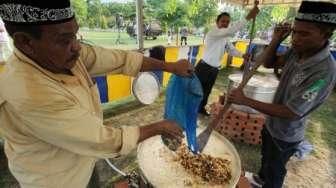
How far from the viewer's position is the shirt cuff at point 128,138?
93 cm

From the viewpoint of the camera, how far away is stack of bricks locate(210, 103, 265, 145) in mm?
3535

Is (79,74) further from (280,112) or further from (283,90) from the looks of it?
(283,90)

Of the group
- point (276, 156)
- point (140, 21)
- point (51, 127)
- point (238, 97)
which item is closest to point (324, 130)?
point (276, 156)

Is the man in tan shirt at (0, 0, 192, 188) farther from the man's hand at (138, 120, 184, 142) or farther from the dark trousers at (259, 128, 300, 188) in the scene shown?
the dark trousers at (259, 128, 300, 188)

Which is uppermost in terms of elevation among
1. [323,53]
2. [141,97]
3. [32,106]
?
[323,53]

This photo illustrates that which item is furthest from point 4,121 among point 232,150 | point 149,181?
point 232,150

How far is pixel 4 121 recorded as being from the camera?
0.91m

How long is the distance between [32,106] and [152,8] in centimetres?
1720

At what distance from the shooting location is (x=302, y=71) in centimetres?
158

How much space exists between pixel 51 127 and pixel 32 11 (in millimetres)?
395

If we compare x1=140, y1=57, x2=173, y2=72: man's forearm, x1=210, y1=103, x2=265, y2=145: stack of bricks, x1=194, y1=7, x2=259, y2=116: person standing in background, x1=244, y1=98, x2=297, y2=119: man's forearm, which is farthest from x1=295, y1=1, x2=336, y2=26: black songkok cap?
x1=194, y1=7, x2=259, y2=116: person standing in background

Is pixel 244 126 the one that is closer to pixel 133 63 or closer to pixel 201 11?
pixel 133 63

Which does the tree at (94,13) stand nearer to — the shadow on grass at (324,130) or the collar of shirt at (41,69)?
the shadow on grass at (324,130)

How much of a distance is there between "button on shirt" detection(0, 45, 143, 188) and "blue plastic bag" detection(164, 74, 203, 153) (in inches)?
16.4
